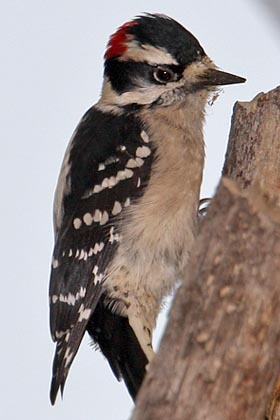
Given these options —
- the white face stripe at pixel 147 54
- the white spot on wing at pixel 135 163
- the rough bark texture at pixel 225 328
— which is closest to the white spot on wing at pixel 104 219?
the white spot on wing at pixel 135 163

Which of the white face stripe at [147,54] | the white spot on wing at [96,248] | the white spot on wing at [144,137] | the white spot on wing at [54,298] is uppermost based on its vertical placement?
the white face stripe at [147,54]

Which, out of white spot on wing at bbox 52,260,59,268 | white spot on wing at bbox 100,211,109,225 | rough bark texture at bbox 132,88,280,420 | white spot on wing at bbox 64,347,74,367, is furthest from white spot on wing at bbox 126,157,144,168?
rough bark texture at bbox 132,88,280,420

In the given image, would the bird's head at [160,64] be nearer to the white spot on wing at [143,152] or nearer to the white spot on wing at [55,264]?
the white spot on wing at [143,152]

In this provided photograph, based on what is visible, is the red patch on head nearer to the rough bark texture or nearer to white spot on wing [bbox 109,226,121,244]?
white spot on wing [bbox 109,226,121,244]

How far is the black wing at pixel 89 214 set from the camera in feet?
11.3

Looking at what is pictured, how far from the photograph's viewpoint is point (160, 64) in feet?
12.3

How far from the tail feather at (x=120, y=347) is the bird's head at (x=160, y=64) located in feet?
3.00

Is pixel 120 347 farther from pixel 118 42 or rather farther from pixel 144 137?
pixel 118 42

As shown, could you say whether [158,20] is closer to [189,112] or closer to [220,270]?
[189,112]

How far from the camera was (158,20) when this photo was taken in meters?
3.77

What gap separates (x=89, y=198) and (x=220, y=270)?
1.54m

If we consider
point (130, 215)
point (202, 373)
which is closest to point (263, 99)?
point (130, 215)

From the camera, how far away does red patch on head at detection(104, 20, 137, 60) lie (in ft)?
12.6

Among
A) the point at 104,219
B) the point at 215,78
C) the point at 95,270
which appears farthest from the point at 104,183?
the point at 215,78
